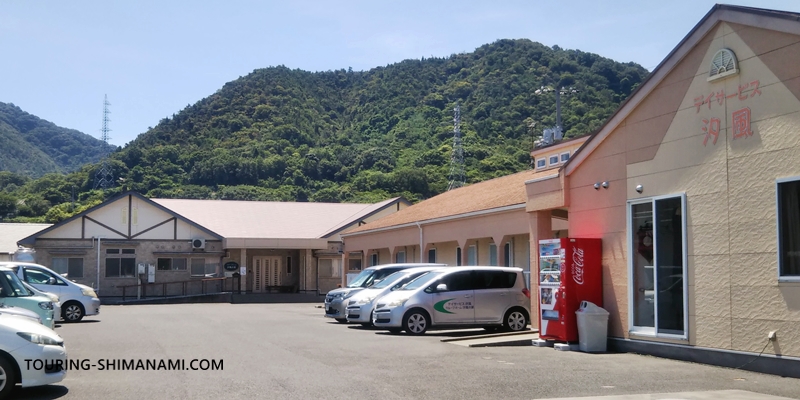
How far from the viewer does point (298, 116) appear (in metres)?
91.5

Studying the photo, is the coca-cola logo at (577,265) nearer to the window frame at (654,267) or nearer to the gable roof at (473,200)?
the window frame at (654,267)

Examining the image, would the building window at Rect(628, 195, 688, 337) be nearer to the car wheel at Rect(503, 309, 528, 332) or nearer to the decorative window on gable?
the decorative window on gable

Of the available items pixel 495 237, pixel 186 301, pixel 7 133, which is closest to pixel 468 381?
pixel 495 237

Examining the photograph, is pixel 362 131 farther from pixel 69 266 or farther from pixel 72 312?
pixel 72 312

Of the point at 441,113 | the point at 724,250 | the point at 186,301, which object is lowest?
the point at 186,301

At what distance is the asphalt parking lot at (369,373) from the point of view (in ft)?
33.8

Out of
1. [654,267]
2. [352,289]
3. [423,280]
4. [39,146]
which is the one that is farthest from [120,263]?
[39,146]

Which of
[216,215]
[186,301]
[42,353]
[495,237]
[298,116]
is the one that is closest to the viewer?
[42,353]

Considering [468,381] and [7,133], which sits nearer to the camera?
[468,381]

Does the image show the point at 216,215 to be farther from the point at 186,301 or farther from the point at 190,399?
the point at 190,399

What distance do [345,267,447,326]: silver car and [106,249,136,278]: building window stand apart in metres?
26.1

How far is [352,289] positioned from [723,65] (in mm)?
14024

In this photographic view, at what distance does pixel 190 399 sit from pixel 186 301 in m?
35.7

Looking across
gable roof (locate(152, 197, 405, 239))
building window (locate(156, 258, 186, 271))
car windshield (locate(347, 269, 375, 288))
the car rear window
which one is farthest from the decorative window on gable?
building window (locate(156, 258, 186, 271))
